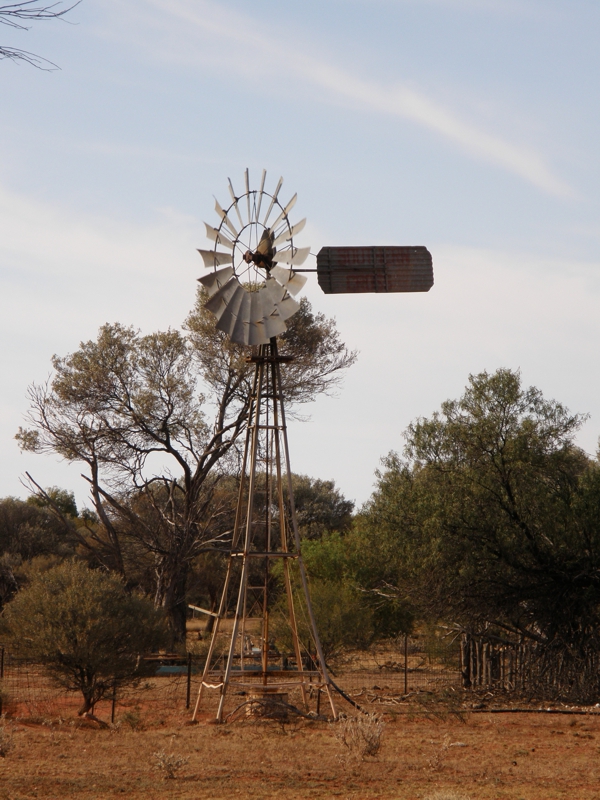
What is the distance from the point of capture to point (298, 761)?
1057cm

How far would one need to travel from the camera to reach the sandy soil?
28.8 ft

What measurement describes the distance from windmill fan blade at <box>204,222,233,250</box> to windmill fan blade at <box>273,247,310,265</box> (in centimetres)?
81

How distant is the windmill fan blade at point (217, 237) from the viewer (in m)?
14.2

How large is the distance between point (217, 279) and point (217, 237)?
73 centimetres

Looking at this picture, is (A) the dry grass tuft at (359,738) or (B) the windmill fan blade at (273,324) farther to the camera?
(B) the windmill fan blade at (273,324)

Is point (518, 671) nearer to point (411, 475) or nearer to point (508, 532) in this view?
point (508, 532)

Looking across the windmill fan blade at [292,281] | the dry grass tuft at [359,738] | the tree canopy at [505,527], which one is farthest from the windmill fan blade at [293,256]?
the dry grass tuft at [359,738]

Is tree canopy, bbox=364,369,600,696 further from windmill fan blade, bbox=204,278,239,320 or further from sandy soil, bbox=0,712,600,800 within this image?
windmill fan blade, bbox=204,278,239,320

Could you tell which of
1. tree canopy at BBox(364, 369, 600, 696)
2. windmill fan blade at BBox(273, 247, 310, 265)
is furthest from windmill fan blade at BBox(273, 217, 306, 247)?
tree canopy at BBox(364, 369, 600, 696)

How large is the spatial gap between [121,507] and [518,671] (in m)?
12.4

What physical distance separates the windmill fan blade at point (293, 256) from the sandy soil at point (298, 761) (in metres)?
7.20

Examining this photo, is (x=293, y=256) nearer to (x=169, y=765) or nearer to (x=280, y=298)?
(x=280, y=298)

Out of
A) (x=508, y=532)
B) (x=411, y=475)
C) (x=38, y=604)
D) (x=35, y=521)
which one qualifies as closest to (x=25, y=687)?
(x=38, y=604)

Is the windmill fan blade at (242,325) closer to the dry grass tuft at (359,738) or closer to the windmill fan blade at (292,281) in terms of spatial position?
the windmill fan blade at (292,281)
